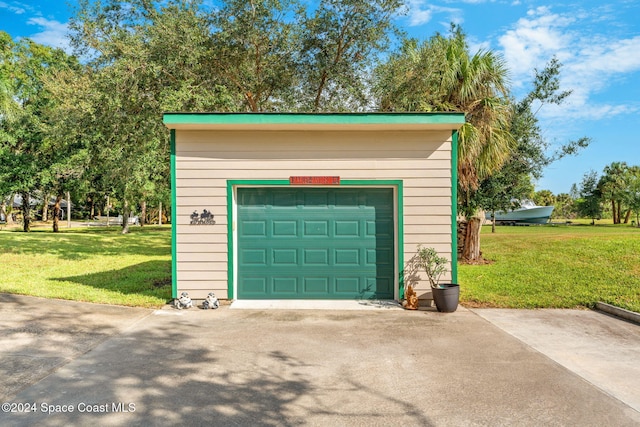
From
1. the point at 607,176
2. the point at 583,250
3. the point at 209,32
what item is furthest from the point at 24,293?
the point at 607,176

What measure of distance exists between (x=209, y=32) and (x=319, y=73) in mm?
3776

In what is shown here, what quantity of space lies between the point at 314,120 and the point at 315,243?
219cm

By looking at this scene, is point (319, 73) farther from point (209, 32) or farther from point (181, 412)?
point (181, 412)

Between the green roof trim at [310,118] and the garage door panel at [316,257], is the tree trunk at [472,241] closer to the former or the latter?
the green roof trim at [310,118]

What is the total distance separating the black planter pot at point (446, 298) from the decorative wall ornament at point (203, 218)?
13.2ft

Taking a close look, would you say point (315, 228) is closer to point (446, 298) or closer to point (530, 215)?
point (446, 298)

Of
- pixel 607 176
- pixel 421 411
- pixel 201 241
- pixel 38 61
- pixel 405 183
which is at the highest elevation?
pixel 38 61

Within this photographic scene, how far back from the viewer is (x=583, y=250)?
10.6m

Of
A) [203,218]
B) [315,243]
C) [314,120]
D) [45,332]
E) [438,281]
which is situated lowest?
[45,332]

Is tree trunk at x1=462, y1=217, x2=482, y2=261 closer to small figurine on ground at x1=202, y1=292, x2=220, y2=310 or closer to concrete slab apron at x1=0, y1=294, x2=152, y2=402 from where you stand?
small figurine on ground at x1=202, y1=292, x2=220, y2=310

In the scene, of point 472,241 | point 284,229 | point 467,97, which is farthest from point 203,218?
point 472,241

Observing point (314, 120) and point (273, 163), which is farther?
point (273, 163)

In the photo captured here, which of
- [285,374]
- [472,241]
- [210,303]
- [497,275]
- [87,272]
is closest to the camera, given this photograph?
[285,374]

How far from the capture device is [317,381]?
3594 millimetres
